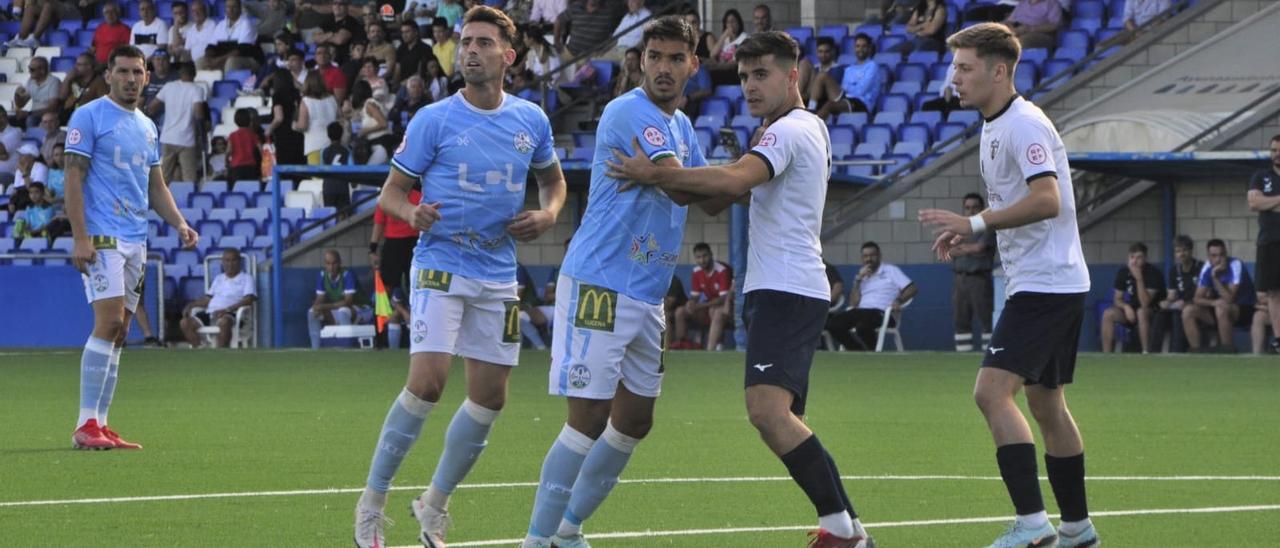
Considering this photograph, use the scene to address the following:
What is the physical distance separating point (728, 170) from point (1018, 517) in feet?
5.79

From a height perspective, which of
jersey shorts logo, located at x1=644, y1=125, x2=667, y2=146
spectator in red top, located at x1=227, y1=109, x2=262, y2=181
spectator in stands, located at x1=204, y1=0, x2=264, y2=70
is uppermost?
spectator in stands, located at x1=204, y1=0, x2=264, y2=70

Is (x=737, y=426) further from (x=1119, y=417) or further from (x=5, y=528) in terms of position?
(x=5, y=528)

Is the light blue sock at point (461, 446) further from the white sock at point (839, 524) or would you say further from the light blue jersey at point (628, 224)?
the white sock at point (839, 524)

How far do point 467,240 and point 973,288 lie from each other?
51.5 ft

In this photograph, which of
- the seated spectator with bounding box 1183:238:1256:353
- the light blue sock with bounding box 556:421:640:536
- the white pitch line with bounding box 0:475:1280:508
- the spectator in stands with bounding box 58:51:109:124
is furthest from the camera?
the spectator in stands with bounding box 58:51:109:124

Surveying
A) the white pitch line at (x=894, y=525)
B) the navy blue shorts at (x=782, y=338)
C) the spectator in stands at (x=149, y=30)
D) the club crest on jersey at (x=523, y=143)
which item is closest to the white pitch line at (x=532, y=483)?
the white pitch line at (x=894, y=525)

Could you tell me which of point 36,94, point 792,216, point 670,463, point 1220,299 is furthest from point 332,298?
point 792,216

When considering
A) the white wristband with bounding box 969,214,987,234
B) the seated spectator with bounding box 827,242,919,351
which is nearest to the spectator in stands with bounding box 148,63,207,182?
the seated spectator with bounding box 827,242,919,351

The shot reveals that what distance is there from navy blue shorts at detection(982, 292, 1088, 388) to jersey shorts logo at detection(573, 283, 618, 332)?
4.75ft

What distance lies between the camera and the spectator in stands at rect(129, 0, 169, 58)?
34.1 metres

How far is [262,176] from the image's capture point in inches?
1207

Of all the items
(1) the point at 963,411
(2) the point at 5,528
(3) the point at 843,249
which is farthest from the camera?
(3) the point at 843,249

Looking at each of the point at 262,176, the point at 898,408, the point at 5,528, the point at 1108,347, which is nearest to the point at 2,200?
the point at 262,176

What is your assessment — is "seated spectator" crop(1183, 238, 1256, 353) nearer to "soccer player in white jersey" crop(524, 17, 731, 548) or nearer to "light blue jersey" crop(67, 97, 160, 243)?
"light blue jersey" crop(67, 97, 160, 243)
